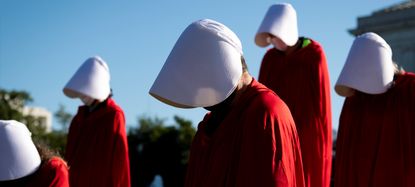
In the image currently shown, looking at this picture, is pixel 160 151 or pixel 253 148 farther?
pixel 160 151

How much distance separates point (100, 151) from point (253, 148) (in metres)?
5.76

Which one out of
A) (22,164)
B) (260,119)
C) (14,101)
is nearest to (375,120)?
(22,164)

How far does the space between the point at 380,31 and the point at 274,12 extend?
17736 millimetres

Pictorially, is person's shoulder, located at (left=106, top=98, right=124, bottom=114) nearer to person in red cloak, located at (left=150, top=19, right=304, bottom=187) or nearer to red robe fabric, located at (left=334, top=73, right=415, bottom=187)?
red robe fabric, located at (left=334, top=73, right=415, bottom=187)

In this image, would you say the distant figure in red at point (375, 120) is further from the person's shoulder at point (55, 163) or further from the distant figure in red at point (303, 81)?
the person's shoulder at point (55, 163)

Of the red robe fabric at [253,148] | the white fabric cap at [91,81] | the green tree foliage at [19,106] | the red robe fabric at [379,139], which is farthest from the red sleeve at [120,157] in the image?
the green tree foliage at [19,106]

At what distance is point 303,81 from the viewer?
7859mm

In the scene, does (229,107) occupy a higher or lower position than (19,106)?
higher

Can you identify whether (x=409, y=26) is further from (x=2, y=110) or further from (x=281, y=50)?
(x=2, y=110)

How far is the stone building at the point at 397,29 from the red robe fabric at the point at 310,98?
53.3 feet

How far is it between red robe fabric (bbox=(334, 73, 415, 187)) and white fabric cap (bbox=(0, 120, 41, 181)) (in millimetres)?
3104

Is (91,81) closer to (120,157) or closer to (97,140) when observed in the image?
(97,140)

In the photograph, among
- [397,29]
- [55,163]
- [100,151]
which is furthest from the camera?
[397,29]

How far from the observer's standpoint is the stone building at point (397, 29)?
24.1 meters
